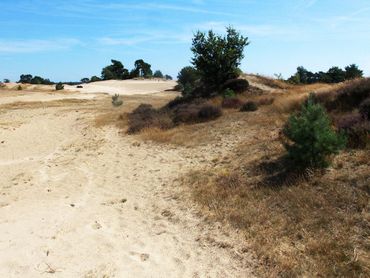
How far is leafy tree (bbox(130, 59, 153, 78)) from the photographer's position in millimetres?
97756

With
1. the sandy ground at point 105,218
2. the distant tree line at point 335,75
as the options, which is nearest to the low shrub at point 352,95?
the sandy ground at point 105,218

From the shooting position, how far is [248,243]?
7.37 metres

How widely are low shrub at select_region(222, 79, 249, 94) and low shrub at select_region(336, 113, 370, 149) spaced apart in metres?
14.3

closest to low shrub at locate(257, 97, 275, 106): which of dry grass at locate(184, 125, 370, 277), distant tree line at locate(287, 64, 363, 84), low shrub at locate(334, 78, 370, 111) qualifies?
low shrub at locate(334, 78, 370, 111)

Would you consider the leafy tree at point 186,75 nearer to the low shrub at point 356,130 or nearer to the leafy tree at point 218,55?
the leafy tree at point 218,55

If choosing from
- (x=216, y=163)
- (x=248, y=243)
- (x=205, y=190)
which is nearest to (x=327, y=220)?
(x=248, y=243)

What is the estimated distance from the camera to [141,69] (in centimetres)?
9838

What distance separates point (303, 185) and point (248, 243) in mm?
2631

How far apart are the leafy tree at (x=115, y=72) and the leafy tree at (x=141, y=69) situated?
181cm

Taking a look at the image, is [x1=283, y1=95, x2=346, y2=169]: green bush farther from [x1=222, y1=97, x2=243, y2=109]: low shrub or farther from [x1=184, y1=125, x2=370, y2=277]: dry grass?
[x1=222, y1=97, x2=243, y2=109]: low shrub

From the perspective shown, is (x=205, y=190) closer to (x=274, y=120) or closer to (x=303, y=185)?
(x=303, y=185)

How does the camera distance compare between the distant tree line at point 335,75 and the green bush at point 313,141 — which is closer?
the green bush at point 313,141

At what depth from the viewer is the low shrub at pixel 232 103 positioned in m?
21.6

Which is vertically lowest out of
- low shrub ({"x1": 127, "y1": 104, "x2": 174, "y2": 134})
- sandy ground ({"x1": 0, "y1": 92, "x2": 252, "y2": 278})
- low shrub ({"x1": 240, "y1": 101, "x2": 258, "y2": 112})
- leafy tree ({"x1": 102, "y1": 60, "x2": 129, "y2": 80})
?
sandy ground ({"x1": 0, "y1": 92, "x2": 252, "y2": 278})
